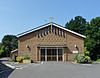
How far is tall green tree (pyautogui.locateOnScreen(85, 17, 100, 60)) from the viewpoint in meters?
45.6

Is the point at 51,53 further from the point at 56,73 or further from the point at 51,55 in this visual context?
the point at 56,73

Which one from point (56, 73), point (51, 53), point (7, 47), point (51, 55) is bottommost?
point (56, 73)

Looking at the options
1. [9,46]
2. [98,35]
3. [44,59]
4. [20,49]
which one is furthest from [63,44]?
[9,46]

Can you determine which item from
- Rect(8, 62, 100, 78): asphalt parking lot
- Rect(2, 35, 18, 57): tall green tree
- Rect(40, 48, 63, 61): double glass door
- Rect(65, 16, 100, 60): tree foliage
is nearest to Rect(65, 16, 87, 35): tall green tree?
Rect(2, 35, 18, 57): tall green tree

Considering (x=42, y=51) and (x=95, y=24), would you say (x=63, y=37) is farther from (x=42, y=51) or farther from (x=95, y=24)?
(x=95, y=24)

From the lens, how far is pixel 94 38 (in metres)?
46.1

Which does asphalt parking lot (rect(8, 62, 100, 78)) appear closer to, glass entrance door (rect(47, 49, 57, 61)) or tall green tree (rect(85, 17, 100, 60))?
glass entrance door (rect(47, 49, 57, 61))

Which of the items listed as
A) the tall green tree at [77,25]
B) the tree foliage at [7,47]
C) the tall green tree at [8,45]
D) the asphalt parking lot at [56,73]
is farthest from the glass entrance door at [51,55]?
the tall green tree at [8,45]

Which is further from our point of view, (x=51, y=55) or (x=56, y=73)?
(x=51, y=55)

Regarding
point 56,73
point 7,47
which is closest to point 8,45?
point 7,47

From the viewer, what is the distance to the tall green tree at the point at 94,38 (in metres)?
45.6

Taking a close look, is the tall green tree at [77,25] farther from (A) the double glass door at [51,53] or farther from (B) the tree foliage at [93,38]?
(A) the double glass door at [51,53]

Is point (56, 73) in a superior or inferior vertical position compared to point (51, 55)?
inferior

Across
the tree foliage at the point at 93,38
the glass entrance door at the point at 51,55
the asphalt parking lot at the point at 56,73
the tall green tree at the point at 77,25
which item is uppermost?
the tall green tree at the point at 77,25
